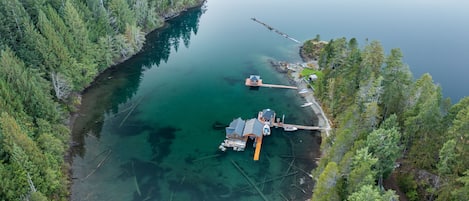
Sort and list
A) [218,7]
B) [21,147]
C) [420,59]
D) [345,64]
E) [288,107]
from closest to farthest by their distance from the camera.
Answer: [21,147] → [345,64] → [288,107] → [420,59] → [218,7]

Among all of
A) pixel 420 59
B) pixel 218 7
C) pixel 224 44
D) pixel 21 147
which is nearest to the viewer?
pixel 21 147

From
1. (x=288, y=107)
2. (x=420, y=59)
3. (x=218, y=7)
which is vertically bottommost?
(x=288, y=107)

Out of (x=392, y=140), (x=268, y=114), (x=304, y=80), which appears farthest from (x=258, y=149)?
(x=304, y=80)

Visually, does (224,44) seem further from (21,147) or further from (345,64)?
(21,147)

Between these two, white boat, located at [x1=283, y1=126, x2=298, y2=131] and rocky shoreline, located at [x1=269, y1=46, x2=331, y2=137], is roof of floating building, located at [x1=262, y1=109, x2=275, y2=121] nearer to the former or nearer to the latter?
white boat, located at [x1=283, y1=126, x2=298, y2=131]

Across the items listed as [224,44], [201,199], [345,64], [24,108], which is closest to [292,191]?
[201,199]
